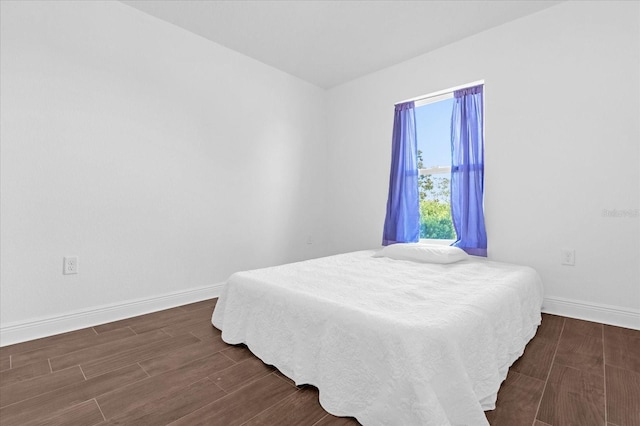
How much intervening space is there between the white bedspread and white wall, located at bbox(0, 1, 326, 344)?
962mm

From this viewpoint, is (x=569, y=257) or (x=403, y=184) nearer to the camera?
(x=569, y=257)

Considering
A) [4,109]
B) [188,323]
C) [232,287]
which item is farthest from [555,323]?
[4,109]

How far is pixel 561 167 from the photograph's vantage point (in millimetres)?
2385

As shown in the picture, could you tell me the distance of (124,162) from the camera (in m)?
2.42

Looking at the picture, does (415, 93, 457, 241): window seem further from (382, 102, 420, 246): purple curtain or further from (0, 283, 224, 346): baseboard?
(0, 283, 224, 346): baseboard

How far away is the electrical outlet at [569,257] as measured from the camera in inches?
91.8

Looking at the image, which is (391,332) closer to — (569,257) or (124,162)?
(569,257)

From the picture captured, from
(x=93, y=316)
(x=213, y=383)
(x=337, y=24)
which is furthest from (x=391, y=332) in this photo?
(x=337, y=24)

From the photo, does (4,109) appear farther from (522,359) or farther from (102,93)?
(522,359)

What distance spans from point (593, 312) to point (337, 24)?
2996mm

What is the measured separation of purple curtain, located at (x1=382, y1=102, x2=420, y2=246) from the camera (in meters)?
3.23

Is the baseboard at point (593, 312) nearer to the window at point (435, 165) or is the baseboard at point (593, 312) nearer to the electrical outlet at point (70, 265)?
the window at point (435, 165)

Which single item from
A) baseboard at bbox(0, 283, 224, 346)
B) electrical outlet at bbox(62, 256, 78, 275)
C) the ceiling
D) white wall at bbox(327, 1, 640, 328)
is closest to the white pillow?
white wall at bbox(327, 1, 640, 328)

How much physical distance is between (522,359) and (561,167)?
1.54 meters
